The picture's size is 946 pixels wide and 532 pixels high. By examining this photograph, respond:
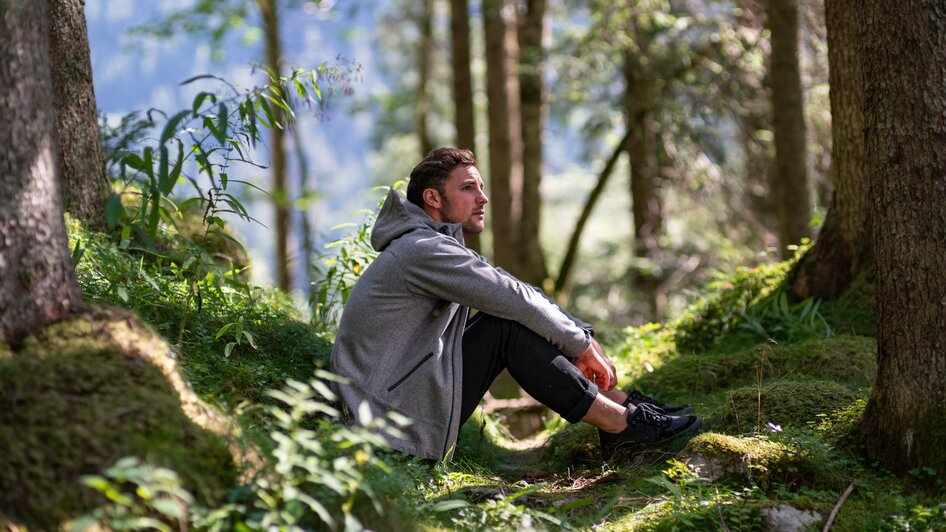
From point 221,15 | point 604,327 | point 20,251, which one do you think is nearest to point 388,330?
point 20,251

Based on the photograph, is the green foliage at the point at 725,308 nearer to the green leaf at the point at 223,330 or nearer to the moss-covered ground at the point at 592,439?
the moss-covered ground at the point at 592,439

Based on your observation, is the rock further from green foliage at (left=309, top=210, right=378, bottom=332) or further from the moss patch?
green foliage at (left=309, top=210, right=378, bottom=332)

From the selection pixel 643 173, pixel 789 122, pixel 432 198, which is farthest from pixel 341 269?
pixel 643 173

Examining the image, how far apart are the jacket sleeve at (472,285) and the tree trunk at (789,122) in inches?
166

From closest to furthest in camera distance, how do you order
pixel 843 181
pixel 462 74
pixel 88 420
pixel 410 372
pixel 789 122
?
1. pixel 88 420
2. pixel 410 372
3. pixel 843 181
4. pixel 789 122
5. pixel 462 74

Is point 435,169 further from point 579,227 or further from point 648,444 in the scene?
point 579,227

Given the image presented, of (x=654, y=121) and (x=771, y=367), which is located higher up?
(x=654, y=121)

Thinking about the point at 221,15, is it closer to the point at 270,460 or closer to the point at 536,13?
the point at 536,13

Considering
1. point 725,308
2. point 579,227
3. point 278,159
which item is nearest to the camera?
point 725,308

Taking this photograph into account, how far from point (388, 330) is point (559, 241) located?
21.6 m

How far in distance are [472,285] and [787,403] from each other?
→ 1.58 metres

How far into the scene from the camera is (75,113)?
16.0 ft

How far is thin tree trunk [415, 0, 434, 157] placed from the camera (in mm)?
16906

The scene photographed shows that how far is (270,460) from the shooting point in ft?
8.57
